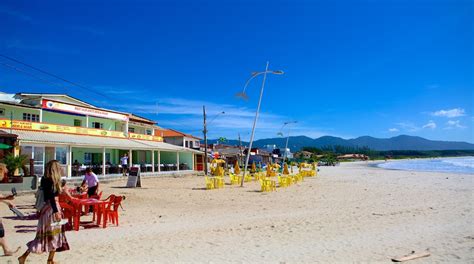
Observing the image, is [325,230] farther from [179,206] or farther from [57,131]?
[57,131]

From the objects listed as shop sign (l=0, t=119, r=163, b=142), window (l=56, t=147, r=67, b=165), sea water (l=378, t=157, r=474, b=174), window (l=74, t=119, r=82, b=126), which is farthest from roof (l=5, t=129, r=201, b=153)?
sea water (l=378, t=157, r=474, b=174)

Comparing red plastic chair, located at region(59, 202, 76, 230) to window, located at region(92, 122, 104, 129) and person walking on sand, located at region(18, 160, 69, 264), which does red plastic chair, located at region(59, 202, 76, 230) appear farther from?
window, located at region(92, 122, 104, 129)

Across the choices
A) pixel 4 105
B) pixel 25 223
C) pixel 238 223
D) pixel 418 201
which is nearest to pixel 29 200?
pixel 25 223

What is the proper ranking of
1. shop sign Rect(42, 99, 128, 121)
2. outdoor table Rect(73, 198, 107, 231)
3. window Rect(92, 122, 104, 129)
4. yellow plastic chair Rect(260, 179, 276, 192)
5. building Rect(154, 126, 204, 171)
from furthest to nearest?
building Rect(154, 126, 204, 171) < window Rect(92, 122, 104, 129) < shop sign Rect(42, 99, 128, 121) < yellow plastic chair Rect(260, 179, 276, 192) < outdoor table Rect(73, 198, 107, 231)

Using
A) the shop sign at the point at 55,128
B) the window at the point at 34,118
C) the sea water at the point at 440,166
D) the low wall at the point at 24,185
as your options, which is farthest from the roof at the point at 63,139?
the sea water at the point at 440,166

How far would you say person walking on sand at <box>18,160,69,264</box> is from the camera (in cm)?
488

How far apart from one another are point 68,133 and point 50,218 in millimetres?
22232

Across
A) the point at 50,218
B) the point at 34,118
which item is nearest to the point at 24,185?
the point at 34,118

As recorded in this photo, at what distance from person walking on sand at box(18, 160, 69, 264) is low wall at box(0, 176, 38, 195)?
11242 millimetres

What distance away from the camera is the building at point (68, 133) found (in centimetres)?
2117

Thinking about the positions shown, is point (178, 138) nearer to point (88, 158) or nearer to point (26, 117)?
point (88, 158)

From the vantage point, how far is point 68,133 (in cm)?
2522

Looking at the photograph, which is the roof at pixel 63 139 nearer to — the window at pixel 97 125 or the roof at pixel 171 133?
the window at pixel 97 125

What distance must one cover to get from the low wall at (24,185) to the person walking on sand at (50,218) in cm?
1124
